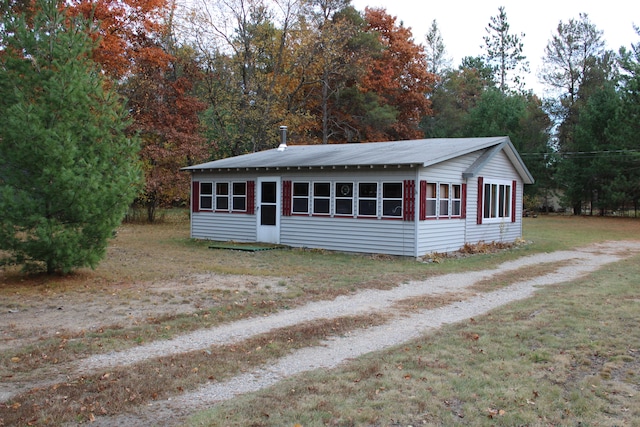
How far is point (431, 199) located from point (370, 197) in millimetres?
1648

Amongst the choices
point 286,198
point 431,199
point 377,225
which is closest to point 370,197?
point 377,225

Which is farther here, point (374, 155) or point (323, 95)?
point (323, 95)

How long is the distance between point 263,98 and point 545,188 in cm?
2416

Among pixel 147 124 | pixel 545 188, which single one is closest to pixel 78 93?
pixel 147 124

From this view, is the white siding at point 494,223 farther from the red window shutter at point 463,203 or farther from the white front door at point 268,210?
the white front door at point 268,210

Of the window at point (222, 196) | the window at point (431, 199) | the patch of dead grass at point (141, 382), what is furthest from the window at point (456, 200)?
the patch of dead grass at point (141, 382)

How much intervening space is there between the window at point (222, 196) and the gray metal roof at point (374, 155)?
0.63m

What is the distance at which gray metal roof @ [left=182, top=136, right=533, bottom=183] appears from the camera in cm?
1499

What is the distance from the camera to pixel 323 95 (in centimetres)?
3462

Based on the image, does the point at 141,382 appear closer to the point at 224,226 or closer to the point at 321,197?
the point at 321,197

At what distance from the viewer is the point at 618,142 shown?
110 ft

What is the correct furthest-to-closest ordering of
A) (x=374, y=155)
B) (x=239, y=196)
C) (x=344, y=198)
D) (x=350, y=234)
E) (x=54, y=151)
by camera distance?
(x=239, y=196)
(x=374, y=155)
(x=344, y=198)
(x=350, y=234)
(x=54, y=151)

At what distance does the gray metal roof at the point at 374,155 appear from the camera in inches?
590

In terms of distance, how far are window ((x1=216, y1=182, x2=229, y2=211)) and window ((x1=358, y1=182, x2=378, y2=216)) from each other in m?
5.22
